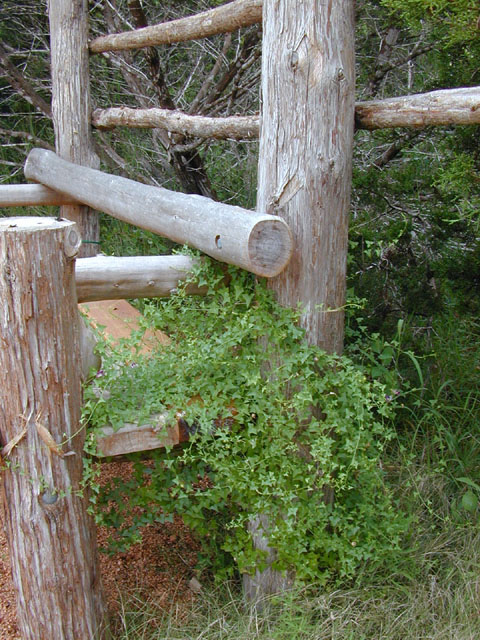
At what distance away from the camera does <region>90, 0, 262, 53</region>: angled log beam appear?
8.67 ft

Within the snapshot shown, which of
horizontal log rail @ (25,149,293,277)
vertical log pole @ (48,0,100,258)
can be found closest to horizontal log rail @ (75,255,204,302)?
horizontal log rail @ (25,149,293,277)

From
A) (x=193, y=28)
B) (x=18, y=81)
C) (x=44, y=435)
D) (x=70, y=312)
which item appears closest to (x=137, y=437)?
(x=44, y=435)

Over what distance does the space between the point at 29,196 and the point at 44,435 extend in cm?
251

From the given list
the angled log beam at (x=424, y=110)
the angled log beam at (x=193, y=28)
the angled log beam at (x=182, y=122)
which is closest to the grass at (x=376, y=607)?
the angled log beam at (x=424, y=110)

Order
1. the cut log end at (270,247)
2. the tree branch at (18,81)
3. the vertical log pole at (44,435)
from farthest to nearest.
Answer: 1. the tree branch at (18,81)
2. the cut log end at (270,247)
3. the vertical log pole at (44,435)

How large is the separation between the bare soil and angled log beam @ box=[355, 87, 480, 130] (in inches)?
72.9

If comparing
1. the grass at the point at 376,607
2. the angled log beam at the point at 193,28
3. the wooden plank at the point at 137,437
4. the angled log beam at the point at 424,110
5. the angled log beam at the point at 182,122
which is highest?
the angled log beam at the point at 193,28

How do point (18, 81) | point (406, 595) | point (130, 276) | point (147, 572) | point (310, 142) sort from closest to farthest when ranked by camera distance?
point (310, 142) → point (130, 276) → point (406, 595) → point (147, 572) → point (18, 81)

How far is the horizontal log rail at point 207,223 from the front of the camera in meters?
1.97

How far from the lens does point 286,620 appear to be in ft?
7.32

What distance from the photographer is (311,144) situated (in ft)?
6.77

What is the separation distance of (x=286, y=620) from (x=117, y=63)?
10.6ft

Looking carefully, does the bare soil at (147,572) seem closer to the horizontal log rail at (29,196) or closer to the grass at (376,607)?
the grass at (376,607)

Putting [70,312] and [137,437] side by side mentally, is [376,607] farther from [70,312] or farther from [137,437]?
[70,312]
